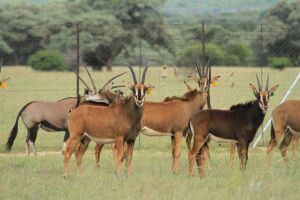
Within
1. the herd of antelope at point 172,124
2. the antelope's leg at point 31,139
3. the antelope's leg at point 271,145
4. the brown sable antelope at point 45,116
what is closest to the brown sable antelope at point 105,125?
the herd of antelope at point 172,124

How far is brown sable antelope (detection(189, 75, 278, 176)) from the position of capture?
1413 cm

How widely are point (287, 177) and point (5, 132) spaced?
503 inches

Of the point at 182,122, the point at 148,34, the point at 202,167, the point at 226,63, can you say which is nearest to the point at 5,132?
the point at 182,122

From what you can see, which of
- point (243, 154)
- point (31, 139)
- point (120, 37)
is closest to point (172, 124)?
point (243, 154)

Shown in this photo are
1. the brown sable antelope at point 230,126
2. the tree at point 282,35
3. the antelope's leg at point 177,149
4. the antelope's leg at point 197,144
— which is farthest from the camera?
the tree at point 282,35

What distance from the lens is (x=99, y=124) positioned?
14289 millimetres

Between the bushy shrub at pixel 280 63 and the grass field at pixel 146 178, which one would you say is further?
the bushy shrub at pixel 280 63

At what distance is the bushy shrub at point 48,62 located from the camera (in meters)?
43.9

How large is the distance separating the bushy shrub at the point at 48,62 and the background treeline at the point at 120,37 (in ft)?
0.17

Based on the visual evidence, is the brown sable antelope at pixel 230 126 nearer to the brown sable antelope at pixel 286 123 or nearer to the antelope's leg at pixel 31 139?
the brown sable antelope at pixel 286 123

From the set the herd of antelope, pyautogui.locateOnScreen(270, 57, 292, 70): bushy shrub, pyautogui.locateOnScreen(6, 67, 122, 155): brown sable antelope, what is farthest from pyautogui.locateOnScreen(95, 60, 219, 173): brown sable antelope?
pyautogui.locateOnScreen(270, 57, 292, 70): bushy shrub

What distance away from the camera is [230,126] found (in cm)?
1429

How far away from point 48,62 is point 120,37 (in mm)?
4318

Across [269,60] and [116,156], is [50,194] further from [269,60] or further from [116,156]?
[269,60]
